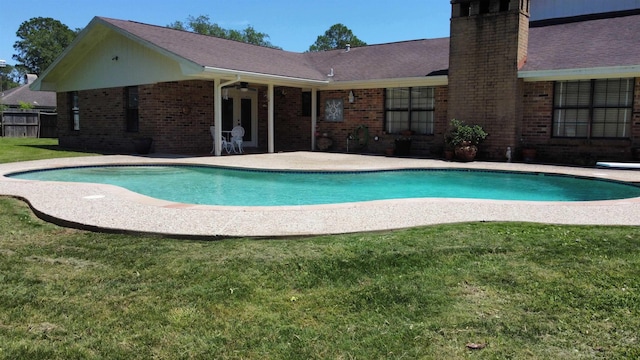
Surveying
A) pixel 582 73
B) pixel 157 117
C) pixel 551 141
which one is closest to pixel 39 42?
pixel 157 117

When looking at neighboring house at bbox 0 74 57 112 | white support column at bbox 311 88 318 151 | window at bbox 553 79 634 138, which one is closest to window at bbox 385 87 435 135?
white support column at bbox 311 88 318 151

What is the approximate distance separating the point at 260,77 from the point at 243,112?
14.3ft

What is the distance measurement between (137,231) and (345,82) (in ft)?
43.5

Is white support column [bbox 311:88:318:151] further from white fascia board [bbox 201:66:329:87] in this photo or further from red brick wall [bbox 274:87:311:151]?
white fascia board [bbox 201:66:329:87]

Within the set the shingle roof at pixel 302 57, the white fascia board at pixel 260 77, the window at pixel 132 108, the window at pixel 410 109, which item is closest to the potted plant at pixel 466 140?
the window at pixel 410 109

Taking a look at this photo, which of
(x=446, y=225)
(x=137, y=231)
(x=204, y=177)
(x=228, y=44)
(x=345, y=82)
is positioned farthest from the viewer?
(x=228, y=44)

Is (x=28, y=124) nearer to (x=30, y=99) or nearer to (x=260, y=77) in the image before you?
(x=30, y=99)

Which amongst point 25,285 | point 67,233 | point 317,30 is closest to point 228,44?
point 67,233

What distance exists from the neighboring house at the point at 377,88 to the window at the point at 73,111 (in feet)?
0.14

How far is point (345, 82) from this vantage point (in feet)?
56.7

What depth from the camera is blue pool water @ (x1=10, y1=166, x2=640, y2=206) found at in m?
8.84

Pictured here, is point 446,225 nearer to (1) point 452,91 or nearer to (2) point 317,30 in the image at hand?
(1) point 452,91

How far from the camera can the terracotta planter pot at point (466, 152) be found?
1394 cm

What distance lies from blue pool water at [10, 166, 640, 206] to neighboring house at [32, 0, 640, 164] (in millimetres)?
3285
